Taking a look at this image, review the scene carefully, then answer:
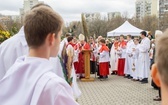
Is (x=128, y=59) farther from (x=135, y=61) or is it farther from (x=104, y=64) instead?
(x=104, y=64)

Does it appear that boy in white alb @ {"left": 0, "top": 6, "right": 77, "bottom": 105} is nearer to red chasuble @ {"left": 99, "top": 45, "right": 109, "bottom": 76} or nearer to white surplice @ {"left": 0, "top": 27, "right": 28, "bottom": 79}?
white surplice @ {"left": 0, "top": 27, "right": 28, "bottom": 79}

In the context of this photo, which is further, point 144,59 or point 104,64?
point 104,64

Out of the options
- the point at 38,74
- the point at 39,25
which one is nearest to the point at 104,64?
the point at 39,25

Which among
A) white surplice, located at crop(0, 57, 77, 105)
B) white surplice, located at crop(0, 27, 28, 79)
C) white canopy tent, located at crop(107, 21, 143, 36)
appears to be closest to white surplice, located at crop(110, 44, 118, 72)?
white canopy tent, located at crop(107, 21, 143, 36)

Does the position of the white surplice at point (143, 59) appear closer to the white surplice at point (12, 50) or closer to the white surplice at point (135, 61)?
the white surplice at point (135, 61)

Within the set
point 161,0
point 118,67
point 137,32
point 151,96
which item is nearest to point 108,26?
point 161,0

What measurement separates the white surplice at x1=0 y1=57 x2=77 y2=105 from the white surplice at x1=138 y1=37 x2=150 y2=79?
9800 mm

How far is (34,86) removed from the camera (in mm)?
1612

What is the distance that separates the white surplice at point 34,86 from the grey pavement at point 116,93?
6.77 metres

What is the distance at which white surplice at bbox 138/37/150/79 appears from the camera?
11.3 m

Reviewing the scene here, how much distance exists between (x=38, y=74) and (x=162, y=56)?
0.76 m

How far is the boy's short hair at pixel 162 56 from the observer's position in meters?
1.08

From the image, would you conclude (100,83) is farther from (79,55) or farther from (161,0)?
(161,0)

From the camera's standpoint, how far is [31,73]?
1669 mm
